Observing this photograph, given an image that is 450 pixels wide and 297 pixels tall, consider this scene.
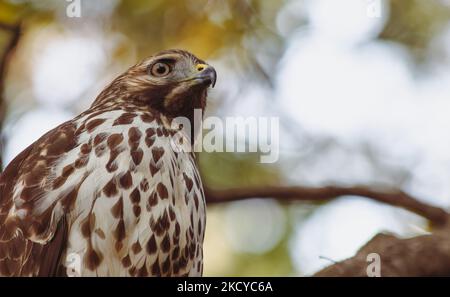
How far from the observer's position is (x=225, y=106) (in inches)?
230

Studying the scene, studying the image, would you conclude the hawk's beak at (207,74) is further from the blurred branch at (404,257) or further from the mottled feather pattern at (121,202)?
the blurred branch at (404,257)

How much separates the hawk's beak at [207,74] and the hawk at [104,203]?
37 cm

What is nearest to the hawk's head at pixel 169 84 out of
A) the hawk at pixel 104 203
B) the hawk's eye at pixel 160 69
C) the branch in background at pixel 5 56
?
the hawk's eye at pixel 160 69

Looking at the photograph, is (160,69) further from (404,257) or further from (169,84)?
(404,257)

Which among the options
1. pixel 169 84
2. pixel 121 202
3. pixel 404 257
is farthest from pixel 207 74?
pixel 404 257

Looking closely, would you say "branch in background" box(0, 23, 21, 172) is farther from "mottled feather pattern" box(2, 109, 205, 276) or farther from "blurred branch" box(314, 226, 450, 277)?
"blurred branch" box(314, 226, 450, 277)

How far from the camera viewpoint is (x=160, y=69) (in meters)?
4.86

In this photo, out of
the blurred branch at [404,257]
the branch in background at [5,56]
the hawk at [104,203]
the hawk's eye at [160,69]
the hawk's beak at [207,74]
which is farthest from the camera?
the hawk's eye at [160,69]

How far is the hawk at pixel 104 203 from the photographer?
12.8 ft

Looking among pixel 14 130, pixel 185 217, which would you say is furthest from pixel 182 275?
pixel 14 130

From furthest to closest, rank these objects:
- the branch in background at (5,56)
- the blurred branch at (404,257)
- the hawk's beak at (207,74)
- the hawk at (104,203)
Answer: the hawk's beak at (207,74)
the branch in background at (5,56)
the hawk at (104,203)
the blurred branch at (404,257)

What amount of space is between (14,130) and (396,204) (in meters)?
2.18

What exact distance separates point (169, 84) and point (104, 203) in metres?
1.07

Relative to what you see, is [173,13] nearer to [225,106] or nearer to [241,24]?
[241,24]
